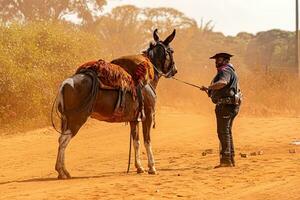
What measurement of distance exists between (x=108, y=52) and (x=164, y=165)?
23586mm

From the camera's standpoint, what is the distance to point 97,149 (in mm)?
15414

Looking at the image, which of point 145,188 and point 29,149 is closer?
point 145,188

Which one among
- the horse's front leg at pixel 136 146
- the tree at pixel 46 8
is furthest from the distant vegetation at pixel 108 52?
the horse's front leg at pixel 136 146

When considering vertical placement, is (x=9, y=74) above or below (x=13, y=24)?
below

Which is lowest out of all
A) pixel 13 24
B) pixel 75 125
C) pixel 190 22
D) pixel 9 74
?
pixel 75 125

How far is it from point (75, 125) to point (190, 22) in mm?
35434

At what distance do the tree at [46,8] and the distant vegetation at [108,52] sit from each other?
74 mm

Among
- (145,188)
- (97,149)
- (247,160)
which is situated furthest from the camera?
(97,149)

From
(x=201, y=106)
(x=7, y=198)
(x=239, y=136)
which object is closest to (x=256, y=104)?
(x=201, y=106)

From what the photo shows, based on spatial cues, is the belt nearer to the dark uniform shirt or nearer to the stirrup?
the dark uniform shirt

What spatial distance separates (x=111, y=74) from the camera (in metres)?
9.80

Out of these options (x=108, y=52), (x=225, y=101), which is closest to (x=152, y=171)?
(x=225, y=101)

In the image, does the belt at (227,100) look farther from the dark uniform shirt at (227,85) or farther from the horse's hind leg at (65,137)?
the horse's hind leg at (65,137)

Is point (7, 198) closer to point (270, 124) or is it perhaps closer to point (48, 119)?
point (48, 119)
